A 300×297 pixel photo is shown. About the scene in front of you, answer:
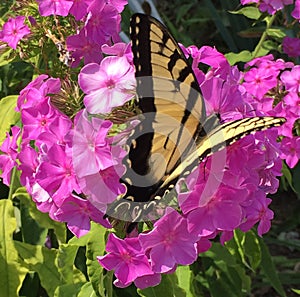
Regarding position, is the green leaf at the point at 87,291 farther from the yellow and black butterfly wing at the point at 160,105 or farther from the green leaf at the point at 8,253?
the yellow and black butterfly wing at the point at 160,105

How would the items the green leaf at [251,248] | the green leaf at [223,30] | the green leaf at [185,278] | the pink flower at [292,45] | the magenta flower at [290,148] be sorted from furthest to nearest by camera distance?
the green leaf at [223,30] < the pink flower at [292,45] < the magenta flower at [290,148] < the green leaf at [251,248] < the green leaf at [185,278]

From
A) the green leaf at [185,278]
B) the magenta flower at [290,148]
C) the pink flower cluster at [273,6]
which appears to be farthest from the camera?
the pink flower cluster at [273,6]

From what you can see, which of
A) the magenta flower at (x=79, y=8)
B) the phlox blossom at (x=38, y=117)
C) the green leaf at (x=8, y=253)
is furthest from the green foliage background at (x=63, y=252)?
the phlox blossom at (x=38, y=117)

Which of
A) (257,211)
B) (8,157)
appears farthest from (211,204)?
(8,157)

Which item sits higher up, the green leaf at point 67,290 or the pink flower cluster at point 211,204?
the pink flower cluster at point 211,204

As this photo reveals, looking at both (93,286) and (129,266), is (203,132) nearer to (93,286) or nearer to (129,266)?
(129,266)

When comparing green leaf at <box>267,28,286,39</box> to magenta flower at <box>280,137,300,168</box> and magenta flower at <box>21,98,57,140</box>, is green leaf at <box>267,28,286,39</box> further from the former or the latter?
magenta flower at <box>21,98,57,140</box>

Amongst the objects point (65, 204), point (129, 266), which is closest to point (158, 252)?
point (129, 266)

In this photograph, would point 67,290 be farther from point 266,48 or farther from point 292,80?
point 266,48
